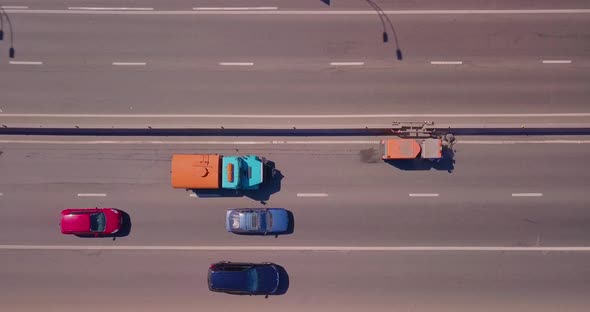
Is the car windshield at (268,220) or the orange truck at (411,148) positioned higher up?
the orange truck at (411,148)

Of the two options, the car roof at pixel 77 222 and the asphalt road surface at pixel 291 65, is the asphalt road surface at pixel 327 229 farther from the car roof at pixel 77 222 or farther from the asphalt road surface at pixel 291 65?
the asphalt road surface at pixel 291 65

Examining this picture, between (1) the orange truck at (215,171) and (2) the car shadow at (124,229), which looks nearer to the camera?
(1) the orange truck at (215,171)

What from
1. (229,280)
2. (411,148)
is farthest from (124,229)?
(411,148)

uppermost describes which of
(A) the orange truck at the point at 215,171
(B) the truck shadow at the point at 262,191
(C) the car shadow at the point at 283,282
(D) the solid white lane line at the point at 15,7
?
(D) the solid white lane line at the point at 15,7

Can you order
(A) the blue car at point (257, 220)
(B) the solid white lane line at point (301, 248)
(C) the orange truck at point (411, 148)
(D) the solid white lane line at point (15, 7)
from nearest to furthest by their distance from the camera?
(C) the orange truck at point (411, 148) → (A) the blue car at point (257, 220) → (B) the solid white lane line at point (301, 248) → (D) the solid white lane line at point (15, 7)

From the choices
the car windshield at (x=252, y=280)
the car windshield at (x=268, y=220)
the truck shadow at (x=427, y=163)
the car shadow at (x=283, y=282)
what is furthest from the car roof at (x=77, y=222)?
the truck shadow at (x=427, y=163)

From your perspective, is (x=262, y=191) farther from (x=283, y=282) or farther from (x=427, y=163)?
(x=427, y=163)

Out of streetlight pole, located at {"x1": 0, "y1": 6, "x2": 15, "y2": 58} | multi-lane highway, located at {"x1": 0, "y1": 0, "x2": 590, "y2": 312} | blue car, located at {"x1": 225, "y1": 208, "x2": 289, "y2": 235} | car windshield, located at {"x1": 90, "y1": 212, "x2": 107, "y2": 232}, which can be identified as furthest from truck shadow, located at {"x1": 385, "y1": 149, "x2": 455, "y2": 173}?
streetlight pole, located at {"x1": 0, "y1": 6, "x2": 15, "y2": 58}
